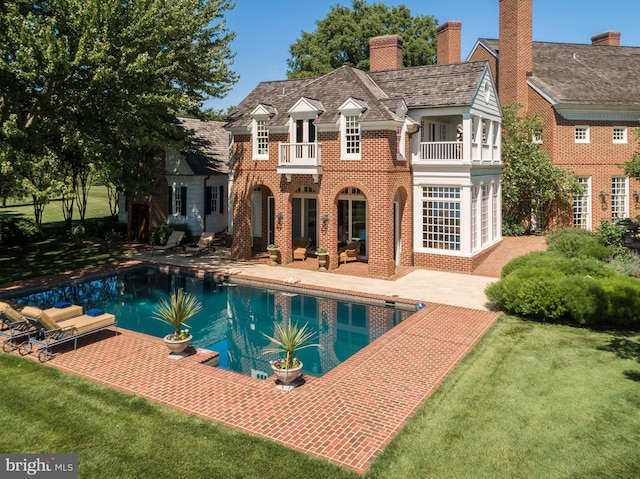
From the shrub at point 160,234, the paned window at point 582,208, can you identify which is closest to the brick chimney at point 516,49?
the paned window at point 582,208

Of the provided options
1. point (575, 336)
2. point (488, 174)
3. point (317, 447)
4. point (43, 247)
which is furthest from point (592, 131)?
point (43, 247)

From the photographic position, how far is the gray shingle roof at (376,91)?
74.2 feet

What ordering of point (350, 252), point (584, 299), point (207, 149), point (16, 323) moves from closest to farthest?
1. point (16, 323)
2. point (584, 299)
3. point (350, 252)
4. point (207, 149)

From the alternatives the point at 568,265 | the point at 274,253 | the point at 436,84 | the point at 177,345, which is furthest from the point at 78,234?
the point at 568,265

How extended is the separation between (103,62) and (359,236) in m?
14.6

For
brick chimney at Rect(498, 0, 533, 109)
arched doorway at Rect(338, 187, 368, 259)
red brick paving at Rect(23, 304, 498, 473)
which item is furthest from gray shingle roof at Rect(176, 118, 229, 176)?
brick chimney at Rect(498, 0, 533, 109)

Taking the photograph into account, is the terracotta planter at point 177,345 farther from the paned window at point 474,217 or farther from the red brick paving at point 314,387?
the paned window at point 474,217

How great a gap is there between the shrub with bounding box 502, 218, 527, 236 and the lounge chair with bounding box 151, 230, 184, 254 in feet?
65.7

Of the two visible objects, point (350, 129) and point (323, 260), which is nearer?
point (350, 129)

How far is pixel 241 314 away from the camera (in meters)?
18.2

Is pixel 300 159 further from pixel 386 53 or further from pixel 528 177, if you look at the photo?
pixel 528 177

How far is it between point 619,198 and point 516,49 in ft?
39.1

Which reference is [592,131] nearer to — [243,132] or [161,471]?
[243,132]

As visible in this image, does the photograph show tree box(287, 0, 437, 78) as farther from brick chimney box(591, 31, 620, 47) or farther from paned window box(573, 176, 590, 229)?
paned window box(573, 176, 590, 229)
